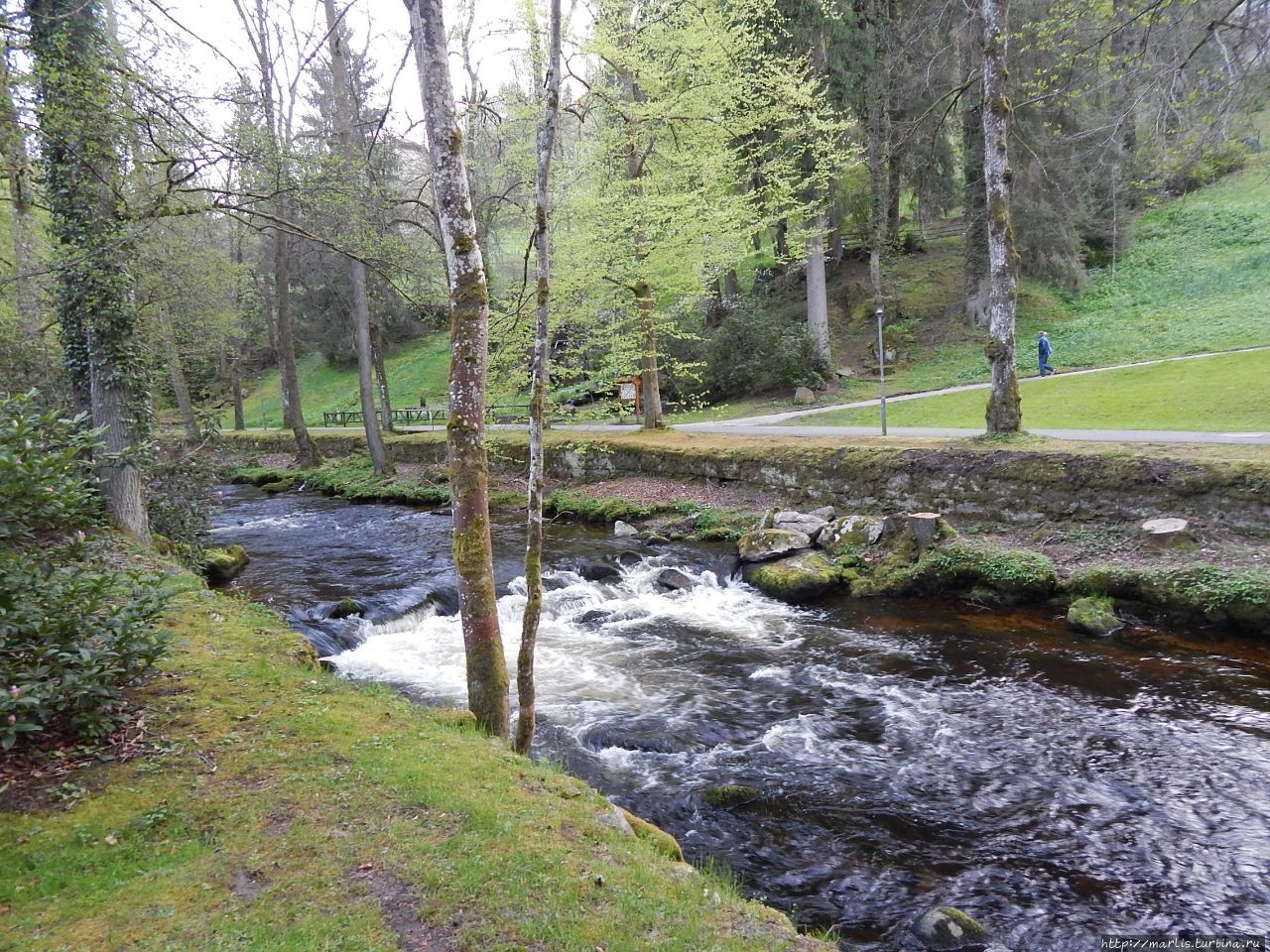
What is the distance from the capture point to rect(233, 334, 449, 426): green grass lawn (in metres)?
36.9

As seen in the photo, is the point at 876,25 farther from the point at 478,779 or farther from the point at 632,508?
the point at 478,779

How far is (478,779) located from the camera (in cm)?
416

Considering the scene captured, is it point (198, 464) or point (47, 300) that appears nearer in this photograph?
point (47, 300)

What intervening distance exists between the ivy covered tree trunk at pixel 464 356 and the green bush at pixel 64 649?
6.71 feet

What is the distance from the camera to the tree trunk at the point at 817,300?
2253 cm

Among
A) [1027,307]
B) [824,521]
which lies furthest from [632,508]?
[1027,307]

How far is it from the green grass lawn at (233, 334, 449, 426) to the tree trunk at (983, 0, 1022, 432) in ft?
90.5

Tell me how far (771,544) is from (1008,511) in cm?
359

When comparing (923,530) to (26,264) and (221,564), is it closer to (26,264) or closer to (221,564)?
(221,564)

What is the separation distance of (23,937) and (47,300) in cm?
1046

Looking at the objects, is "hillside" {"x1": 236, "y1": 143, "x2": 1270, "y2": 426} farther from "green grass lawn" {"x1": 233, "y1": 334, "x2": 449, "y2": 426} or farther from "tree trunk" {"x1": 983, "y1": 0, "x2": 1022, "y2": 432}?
"green grass lawn" {"x1": 233, "y1": 334, "x2": 449, "y2": 426}

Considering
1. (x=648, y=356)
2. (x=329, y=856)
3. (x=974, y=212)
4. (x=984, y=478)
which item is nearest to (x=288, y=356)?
(x=648, y=356)

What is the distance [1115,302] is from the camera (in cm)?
→ 2262

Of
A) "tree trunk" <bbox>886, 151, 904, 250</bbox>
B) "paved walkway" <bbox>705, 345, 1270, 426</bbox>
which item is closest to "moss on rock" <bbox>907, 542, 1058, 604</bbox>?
"paved walkway" <bbox>705, 345, 1270, 426</bbox>
